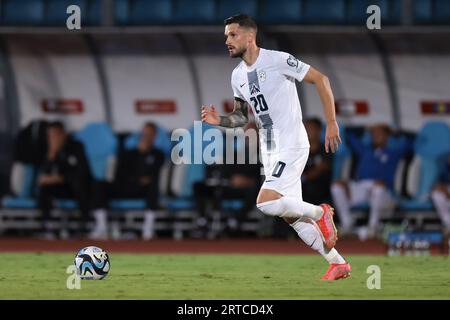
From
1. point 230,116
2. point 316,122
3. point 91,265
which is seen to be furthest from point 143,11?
point 91,265

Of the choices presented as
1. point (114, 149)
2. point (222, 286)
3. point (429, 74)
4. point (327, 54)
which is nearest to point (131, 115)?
point (114, 149)

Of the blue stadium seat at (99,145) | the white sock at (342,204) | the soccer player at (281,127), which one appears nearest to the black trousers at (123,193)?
the blue stadium seat at (99,145)

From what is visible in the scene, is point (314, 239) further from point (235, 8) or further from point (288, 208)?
point (235, 8)

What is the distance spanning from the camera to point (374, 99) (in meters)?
20.0

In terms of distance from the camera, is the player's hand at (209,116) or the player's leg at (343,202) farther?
the player's leg at (343,202)

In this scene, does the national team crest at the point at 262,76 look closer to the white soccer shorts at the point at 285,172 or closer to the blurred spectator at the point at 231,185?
the white soccer shorts at the point at 285,172

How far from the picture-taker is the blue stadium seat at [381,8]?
733 inches

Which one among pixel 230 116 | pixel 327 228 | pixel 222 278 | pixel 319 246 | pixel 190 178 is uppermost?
pixel 230 116

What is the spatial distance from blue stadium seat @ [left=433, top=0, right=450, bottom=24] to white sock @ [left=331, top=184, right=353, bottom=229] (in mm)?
3147

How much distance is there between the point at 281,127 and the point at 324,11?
925cm

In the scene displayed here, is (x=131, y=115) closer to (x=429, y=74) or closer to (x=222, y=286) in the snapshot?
(x=429, y=74)

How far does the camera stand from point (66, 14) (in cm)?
1941

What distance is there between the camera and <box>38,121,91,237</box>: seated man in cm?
1944

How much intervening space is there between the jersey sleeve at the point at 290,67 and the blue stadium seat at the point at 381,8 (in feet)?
27.8
